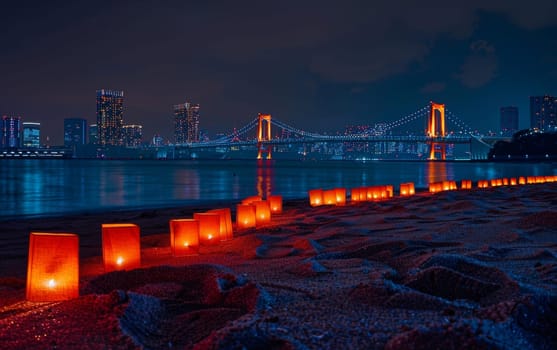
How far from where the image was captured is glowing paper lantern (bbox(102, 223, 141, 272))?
2.78 metres

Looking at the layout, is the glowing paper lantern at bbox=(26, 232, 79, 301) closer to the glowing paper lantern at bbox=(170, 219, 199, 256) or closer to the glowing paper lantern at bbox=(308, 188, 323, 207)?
the glowing paper lantern at bbox=(170, 219, 199, 256)

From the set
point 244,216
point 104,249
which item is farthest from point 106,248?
point 244,216

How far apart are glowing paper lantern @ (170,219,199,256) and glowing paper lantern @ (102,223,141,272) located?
20.2 inches

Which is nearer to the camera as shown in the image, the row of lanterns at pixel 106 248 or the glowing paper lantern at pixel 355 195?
the row of lanterns at pixel 106 248

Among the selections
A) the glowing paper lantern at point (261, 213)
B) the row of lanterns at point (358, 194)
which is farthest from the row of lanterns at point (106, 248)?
the row of lanterns at point (358, 194)

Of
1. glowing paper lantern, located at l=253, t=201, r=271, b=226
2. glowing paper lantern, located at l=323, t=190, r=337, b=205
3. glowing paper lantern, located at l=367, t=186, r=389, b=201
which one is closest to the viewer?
glowing paper lantern, located at l=253, t=201, r=271, b=226

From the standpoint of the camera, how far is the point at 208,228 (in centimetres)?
382

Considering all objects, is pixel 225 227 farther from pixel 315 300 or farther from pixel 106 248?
pixel 315 300

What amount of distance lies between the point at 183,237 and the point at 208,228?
423 mm

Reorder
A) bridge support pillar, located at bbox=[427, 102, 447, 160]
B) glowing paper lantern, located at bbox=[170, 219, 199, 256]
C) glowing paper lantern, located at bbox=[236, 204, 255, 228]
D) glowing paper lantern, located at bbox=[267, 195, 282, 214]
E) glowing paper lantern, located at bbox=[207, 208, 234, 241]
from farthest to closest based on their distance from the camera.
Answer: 1. bridge support pillar, located at bbox=[427, 102, 447, 160]
2. glowing paper lantern, located at bbox=[267, 195, 282, 214]
3. glowing paper lantern, located at bbox=[236, 204, 255, 228]
4. glowing paper lantern, located at bbox=[207, 208, 234, 241]
5. glowing paper lantern, located at bbox=[170, 219, 199, 256]

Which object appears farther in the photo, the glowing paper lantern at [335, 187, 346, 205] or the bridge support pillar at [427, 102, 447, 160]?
the bridge support pillar at [427, 102, 447, 160]

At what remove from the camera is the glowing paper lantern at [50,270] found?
6.98 feet

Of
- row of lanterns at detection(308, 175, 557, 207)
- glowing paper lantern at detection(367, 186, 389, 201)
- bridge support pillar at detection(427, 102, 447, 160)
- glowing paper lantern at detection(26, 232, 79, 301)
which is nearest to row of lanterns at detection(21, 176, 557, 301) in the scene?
glowing paper lantern at detection(26, 232, 79, 301)

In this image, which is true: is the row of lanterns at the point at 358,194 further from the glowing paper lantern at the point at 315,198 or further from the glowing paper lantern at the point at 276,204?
the glowing paper lantern at the point at 276,204
